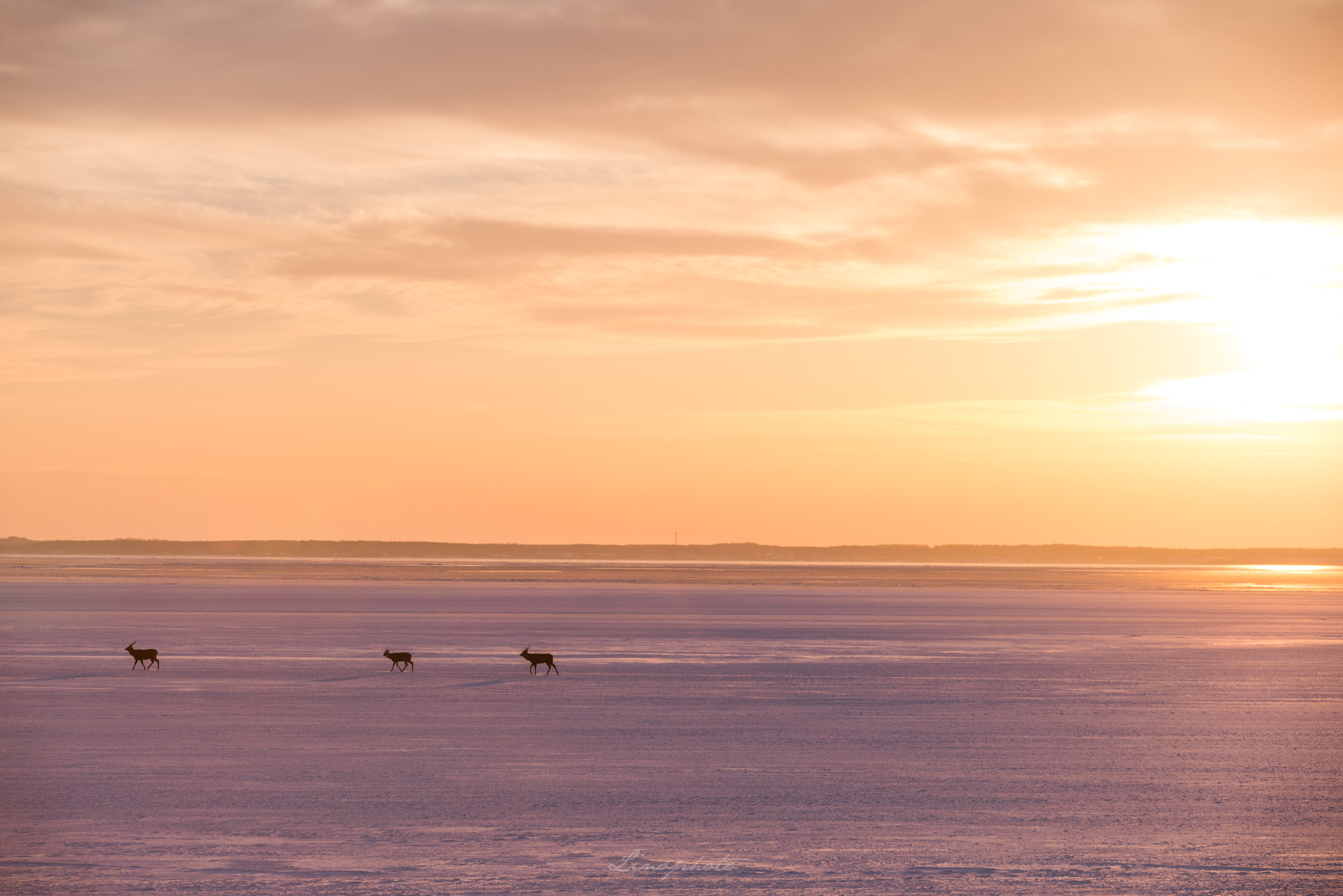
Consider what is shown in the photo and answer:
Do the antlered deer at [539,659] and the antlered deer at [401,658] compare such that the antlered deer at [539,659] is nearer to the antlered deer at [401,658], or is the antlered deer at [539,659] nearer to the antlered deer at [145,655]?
the antlered deer at [401,658]

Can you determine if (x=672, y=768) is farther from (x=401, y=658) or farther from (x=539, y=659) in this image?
(x=401, y=658)

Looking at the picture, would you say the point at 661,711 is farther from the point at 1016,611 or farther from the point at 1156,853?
the point at 1016,611

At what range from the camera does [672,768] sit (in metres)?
14.9
